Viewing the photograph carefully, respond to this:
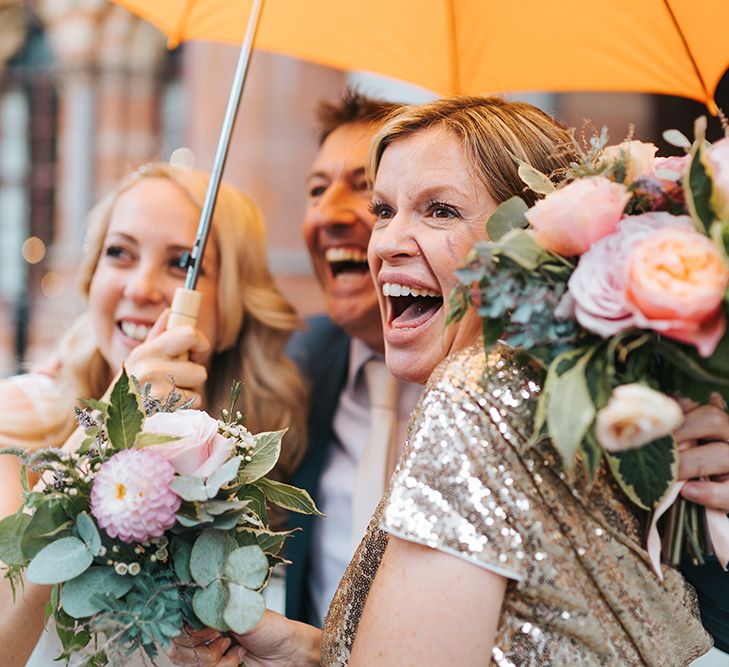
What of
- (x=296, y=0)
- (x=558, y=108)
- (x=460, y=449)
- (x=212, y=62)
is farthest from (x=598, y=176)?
(x=212, y=62)

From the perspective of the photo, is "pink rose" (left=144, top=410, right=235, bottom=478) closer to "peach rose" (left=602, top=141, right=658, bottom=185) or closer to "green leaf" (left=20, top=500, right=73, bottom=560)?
"green leaf" (left=20, top=500, right=73, bottom=560)

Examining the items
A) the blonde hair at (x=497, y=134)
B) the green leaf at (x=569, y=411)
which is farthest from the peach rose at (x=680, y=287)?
the blonde hair at (x=497, y=134)

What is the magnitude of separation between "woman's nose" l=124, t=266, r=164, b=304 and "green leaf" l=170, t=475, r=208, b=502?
1406mm

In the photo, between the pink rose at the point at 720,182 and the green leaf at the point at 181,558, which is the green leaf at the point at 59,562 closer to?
the green leaf at the point at 181,558

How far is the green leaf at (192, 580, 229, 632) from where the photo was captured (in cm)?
142

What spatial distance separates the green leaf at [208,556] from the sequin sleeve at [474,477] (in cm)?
29

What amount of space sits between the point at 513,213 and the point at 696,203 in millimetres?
313

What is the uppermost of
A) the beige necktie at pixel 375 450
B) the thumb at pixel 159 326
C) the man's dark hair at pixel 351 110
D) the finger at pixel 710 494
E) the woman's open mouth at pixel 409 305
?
the man's dark hair at pixel 351 110

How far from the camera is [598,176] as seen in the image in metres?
1.37

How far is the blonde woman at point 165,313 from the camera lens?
2.76m

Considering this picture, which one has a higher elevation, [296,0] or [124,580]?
[296,0]

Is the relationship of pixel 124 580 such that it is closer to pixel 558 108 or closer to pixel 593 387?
pixel 593 387

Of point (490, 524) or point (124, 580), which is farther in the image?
point (124, 580)

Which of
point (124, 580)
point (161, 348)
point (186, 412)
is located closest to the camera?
point (124, 580)
